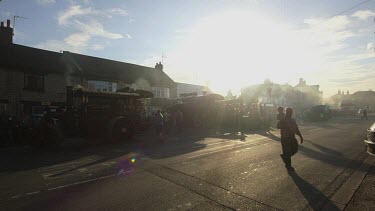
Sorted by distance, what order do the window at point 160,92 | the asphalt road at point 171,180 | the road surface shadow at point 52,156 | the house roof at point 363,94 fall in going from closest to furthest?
the asphalt road at point 171,180 → the road surface shadow at point 52,156 → the window at point 160,92 → the house roof at point 363,94

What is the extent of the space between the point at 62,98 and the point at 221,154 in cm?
A: 1954

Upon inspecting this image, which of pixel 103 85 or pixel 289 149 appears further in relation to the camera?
pixel 103 85

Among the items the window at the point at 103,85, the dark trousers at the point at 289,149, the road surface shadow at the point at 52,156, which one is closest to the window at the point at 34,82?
the window at the point at 103,85

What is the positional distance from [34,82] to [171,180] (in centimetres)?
2187

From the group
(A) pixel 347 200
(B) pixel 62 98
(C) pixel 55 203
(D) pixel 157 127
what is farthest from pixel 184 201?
(B) pixel 62 98

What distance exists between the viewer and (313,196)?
19.6 feet

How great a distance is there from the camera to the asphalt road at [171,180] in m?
5.55

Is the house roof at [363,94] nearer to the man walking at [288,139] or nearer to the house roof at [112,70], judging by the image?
the house roof at [112,70]

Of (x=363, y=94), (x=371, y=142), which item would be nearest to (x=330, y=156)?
(x=371, y=142)

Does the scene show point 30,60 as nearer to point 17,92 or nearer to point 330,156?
point 17,92

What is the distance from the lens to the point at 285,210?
17.1 ft

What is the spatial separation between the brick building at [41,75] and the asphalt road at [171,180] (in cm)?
1065

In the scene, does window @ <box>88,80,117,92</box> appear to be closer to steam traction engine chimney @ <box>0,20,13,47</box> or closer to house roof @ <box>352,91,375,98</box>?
steam traction engine chimney @ <box>0,20,13,47</box>

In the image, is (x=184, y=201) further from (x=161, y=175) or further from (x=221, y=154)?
(x=221, y=154)
